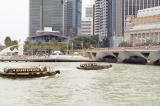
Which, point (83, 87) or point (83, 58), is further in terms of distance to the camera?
point (83, 58)

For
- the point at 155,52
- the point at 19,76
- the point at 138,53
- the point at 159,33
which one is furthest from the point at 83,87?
the point at 159,33

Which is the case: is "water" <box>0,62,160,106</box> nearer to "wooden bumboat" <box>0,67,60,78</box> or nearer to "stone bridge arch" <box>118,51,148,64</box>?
"wooden bumboat" <box>0,67,60,78</box>

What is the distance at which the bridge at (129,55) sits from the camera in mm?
127438

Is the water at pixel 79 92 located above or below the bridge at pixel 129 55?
below

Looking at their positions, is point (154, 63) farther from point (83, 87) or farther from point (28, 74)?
point (83, 87)

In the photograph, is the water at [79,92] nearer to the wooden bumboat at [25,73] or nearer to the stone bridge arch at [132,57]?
the wooden bumboat at [25,73]

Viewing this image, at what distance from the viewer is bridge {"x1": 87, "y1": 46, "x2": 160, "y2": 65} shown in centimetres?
12744

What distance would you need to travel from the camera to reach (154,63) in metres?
129

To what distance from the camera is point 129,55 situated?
464ft

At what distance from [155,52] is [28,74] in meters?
56.2

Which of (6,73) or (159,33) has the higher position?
(159,33)

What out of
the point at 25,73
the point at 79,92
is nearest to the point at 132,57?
the point at 25,73

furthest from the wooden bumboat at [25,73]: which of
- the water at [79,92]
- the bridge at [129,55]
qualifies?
the bridge at [129,55]

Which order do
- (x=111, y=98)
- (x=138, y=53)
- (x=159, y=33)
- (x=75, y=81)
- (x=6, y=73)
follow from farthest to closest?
(x=159, y=33) → (x=138, y=53) → (x=6, y=73) → (x=75, y=81) → (x=111, y=98)
